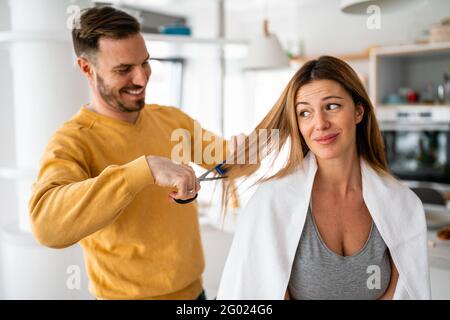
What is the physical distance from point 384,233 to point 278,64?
78.0 inches

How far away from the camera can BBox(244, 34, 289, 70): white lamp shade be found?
2943 millimetres

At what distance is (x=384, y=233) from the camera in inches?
44.0

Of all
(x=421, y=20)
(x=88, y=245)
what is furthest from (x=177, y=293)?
(x=421, y=20)

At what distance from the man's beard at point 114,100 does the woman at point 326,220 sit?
1.13ft

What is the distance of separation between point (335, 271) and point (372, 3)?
2.97ft

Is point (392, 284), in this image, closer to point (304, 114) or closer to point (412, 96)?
point (304, 114)

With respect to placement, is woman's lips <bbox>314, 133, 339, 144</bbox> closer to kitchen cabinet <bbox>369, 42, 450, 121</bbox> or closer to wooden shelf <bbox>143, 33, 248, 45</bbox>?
wooden shelf <bbox>143, 33, 248, 45</bbox>

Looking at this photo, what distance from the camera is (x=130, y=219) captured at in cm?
125

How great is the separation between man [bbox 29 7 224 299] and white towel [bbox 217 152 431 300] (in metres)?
0.21

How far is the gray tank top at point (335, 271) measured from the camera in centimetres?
110

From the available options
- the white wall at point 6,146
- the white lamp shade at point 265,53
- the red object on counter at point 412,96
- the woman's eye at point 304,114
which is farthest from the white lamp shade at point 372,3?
the red object on counter at point 412,96

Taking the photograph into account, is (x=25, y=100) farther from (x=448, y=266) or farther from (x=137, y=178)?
(x=448, y=266)

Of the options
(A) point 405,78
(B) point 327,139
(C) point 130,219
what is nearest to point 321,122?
(B) point 327,139
